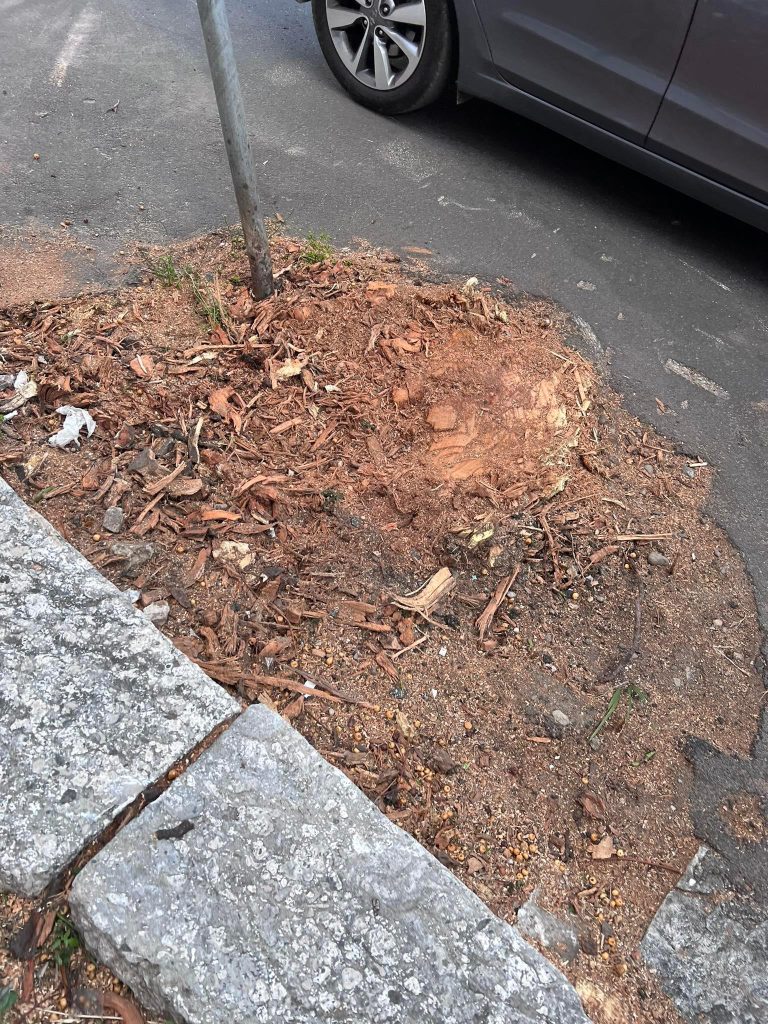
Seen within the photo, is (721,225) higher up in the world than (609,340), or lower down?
higher up

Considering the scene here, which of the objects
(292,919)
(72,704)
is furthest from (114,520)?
(292,919)

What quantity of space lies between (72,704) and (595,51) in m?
3.94

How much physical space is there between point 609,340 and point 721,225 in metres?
1.50

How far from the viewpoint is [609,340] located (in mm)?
→ 3662

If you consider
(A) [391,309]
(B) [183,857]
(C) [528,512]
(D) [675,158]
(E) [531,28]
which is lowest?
(B) [183,857]

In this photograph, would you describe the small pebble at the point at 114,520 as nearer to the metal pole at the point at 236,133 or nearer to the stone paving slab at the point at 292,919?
the stone paving slab at the point at 292,919

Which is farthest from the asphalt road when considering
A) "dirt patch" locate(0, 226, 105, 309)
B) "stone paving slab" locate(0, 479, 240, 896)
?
"stone paving slab" locate(0, 479, 240, 896)

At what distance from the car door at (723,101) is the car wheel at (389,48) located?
144 centimetres

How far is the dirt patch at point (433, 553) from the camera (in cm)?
213

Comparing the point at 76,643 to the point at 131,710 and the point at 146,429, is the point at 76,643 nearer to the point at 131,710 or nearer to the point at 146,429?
the point at 131,710

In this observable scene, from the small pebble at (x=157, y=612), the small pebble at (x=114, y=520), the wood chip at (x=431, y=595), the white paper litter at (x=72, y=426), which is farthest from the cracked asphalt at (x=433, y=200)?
the small pebble at (x=157, y=612)

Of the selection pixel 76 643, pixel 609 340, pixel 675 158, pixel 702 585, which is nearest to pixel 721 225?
pixel 675 158

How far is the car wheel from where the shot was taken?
4.49m

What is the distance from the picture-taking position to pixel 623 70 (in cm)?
388
